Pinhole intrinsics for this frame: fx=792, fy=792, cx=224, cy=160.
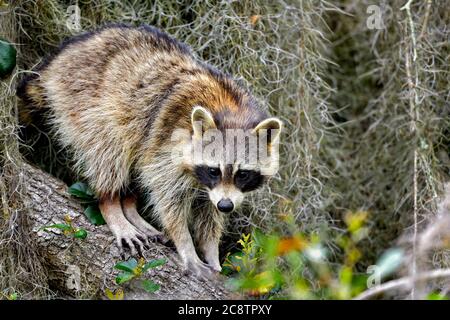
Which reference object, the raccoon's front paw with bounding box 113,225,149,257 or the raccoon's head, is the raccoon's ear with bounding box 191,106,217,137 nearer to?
the raccoon's head

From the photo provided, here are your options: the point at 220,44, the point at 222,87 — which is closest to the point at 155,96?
the point at 222,87

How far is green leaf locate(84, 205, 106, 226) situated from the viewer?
5227 mm

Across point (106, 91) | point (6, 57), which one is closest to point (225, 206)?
point (106, 91)

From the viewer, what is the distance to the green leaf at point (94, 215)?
17.1ft

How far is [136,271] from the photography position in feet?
15.5

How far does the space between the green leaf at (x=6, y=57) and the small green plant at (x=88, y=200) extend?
2.93 ft

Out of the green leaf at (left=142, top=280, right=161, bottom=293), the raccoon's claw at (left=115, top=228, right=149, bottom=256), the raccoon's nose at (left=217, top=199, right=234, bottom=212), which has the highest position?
the raccoon's nose at (left=217, top=199, right=234, bottom=212)

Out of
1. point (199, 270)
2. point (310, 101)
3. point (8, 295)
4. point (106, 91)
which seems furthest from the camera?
point (310, 101)

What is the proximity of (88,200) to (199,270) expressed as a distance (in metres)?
0.94

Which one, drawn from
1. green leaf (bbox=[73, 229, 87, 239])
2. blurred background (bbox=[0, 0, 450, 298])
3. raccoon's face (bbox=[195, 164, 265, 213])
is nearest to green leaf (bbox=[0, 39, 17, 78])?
blurred background (bbox=[0, 0, 450, 298])

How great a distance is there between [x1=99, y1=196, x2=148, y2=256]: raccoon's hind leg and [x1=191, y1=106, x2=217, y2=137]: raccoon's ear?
30.8 inches

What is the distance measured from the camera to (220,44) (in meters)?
6.05

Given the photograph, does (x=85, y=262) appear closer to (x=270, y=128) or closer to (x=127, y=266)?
(x=127, y=266)

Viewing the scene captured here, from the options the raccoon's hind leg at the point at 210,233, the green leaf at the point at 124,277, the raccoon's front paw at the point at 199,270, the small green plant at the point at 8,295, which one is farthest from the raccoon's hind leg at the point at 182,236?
the small green plant at the point at 8,295
